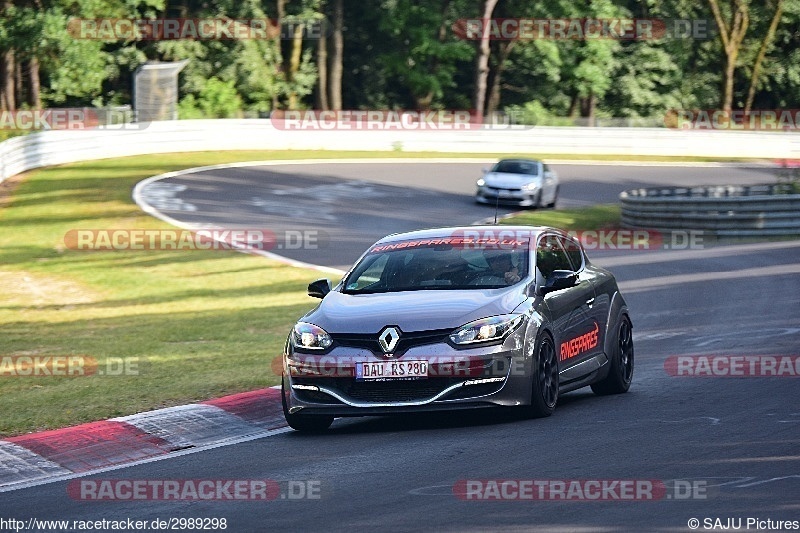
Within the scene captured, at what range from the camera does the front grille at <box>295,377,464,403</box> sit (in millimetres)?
9422

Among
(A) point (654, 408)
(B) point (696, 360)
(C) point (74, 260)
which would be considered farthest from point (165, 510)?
(C) point (74, 260)

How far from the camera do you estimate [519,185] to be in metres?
35.6

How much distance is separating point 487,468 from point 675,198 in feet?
80.6

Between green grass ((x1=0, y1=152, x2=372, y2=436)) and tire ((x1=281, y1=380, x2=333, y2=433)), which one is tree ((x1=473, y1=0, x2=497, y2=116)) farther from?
tire ((x1=281, y1=380, x2=333, y2=433))

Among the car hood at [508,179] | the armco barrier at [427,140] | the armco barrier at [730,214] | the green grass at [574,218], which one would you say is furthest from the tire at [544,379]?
the armco barrier at [427,140]

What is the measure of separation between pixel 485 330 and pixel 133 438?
2.62 m

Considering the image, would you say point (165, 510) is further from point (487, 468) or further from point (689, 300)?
point (689, 300)

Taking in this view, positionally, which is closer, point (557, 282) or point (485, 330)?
point (485, 330)

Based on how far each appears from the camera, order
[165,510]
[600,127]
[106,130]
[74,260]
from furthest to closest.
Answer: [600,127], [106,130], [74,260], [165,510]

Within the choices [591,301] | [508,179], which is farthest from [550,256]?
[508,179]

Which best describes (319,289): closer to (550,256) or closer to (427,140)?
(550,256)

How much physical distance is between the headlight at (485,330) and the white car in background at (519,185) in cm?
2509

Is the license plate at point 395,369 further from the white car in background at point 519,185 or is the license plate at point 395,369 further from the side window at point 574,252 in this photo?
the white car in background at point 519,185

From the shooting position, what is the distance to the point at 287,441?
9.66 metres
